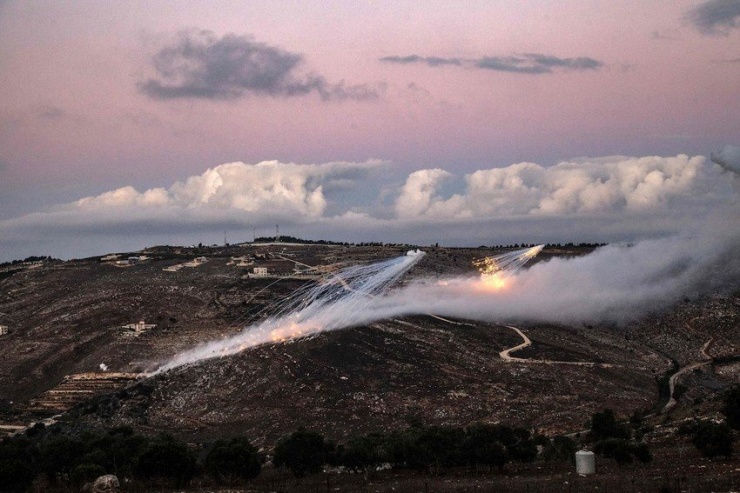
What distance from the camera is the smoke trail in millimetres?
117875

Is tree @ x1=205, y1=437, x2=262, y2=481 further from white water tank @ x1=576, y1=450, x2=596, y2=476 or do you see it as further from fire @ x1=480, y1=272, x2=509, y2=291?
fire @ x1=480, y1=272, x2=509, y2=291

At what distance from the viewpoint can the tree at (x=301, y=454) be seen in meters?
67.3

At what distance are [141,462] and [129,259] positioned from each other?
392 feet

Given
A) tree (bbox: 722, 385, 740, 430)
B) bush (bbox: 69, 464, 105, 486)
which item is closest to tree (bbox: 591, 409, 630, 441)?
tree (bbox: 722, 385, 740, 430)

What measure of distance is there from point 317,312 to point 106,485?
237 feet

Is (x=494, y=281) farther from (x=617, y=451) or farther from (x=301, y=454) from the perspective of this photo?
(x=301, y=454)

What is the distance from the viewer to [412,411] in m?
94.5

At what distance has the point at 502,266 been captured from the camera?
16662 cm

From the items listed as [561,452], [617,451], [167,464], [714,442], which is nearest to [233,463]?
[167,464]

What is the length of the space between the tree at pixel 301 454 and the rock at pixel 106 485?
519 inches

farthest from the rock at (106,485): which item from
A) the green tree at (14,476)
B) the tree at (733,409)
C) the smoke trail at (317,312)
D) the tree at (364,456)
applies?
the smoke trail at (317,312)

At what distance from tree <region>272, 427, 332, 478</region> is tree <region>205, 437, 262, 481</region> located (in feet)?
9.49

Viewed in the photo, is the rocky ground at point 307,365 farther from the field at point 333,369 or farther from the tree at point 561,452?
the tree at point 561,452

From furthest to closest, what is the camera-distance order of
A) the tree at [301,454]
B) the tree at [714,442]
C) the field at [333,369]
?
the field at [333,369], the tree at [301,454], the tree at [714,442]
